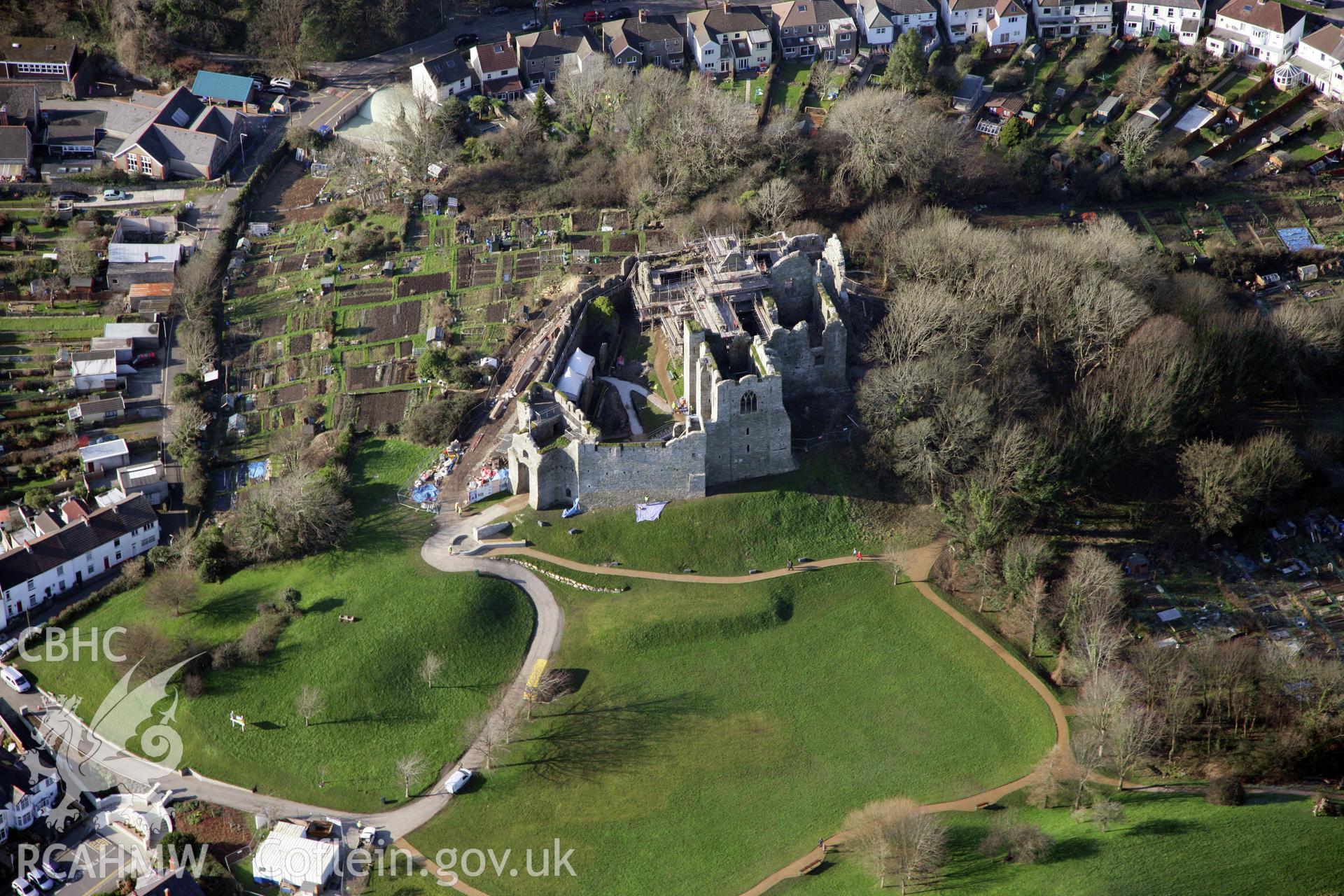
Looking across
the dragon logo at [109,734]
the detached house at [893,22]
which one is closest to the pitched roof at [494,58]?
the detached house at [893,22]

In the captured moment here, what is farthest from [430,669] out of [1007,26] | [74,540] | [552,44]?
[1007,26]

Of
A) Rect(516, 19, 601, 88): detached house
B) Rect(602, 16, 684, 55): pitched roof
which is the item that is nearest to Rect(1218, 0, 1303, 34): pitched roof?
Rect(602, 16, 684, 55): pitched roof

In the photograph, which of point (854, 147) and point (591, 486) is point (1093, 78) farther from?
point (591, 486)

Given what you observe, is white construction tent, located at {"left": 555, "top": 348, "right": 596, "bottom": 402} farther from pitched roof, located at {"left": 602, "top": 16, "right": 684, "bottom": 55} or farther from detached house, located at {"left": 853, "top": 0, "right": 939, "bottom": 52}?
detached house, located at {"left": 853, "top": 0, "right": 939, "bottom": 52}

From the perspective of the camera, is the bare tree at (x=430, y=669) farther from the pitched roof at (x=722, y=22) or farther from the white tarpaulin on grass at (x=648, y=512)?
the pitched roof at (x=722, y=22)

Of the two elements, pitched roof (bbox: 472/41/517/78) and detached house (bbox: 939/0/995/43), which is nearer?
pitched roof (bbox: 472/41/517/78)

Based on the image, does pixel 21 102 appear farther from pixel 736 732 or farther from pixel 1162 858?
pixel 1162 858
